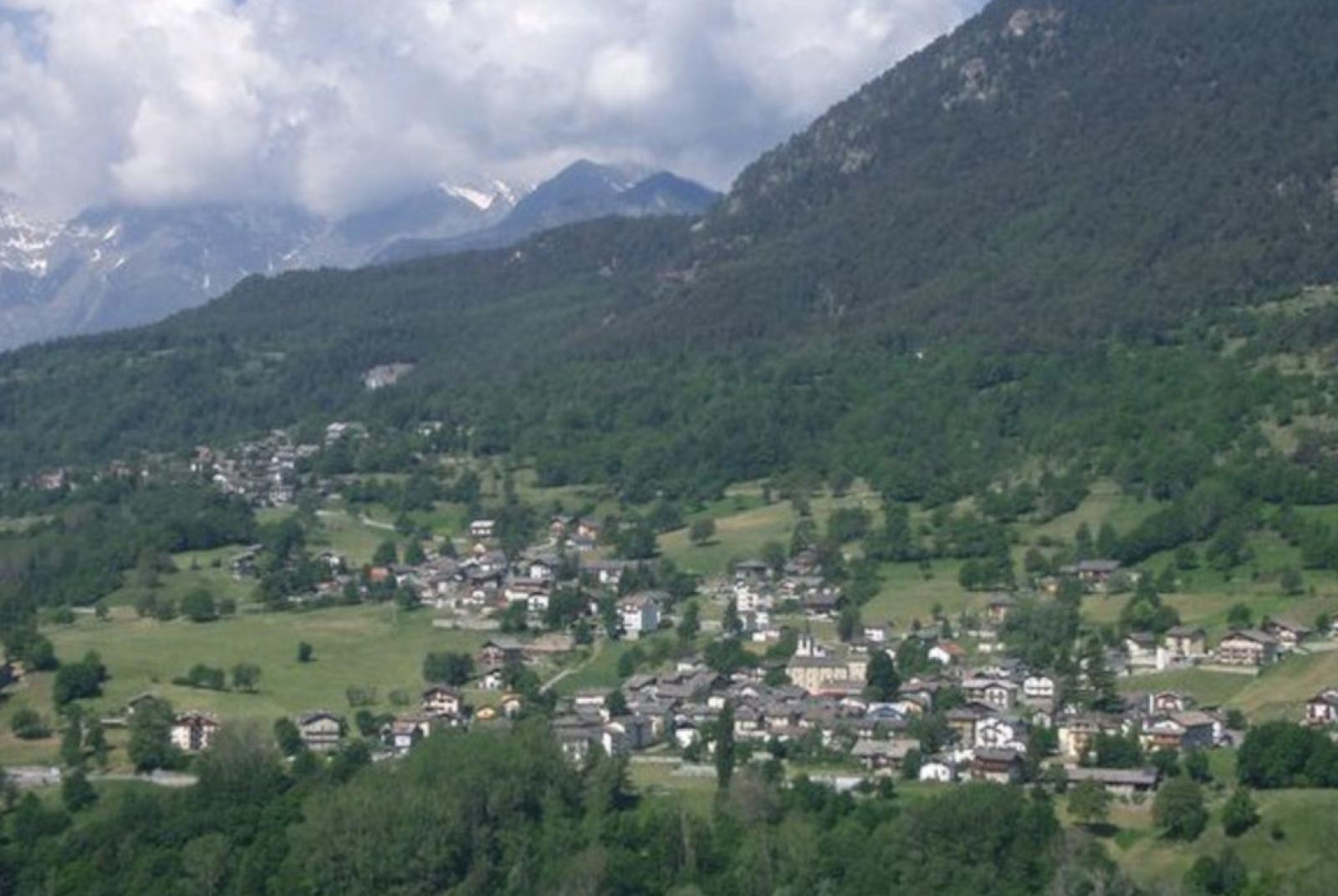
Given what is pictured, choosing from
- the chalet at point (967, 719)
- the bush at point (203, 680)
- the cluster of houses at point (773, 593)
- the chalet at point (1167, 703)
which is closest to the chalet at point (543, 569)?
the cluster of houses at point (773, 593)

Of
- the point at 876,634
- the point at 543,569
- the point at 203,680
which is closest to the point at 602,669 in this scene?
the point at 876,634

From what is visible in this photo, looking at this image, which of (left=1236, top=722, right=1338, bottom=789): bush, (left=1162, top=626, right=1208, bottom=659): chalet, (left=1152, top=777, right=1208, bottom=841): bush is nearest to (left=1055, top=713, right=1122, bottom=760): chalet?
(left=1236, top=722, right=1338, bottom=789): bush

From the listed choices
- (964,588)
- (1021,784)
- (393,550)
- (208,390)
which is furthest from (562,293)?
(1021,784)

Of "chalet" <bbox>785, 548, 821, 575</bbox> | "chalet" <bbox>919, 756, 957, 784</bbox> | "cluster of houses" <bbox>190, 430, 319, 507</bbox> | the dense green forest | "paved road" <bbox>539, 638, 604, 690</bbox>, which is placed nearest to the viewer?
the dense green forest

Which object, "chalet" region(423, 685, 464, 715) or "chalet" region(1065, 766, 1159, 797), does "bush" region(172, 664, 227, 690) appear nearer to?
"chalet" region(423, 685, 464, 715)

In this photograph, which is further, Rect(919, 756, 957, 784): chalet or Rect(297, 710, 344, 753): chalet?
Rect(297, 710, 344, 753): chalet

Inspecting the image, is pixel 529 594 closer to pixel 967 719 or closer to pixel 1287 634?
pixel 967 719
